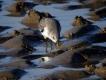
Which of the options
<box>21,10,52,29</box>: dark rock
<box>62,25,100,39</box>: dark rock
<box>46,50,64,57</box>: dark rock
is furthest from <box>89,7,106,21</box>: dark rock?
<box>46,50,64,57</box>: dark rock

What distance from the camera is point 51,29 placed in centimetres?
1445

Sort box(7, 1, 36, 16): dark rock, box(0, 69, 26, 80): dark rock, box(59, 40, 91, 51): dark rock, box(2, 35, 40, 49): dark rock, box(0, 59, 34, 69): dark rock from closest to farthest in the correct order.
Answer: box(0, 69, 26, 80): dark rock < box(0, 59, 34, 69): dark rock < box(59, 40, 91, 51): dark rock < box(2, 35, 40, 49): dark rock < box(7, 1, 36, 16): dark rock

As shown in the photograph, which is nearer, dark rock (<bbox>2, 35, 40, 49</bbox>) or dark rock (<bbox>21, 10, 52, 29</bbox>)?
dark rock (<bbox>2, 35, 40, 49</bbox>)

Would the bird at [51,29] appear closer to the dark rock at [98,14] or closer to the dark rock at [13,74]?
the dark rock at [13,74]

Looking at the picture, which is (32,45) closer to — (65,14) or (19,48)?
(19,48)

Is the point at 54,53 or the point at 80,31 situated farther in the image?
the point at 80,31

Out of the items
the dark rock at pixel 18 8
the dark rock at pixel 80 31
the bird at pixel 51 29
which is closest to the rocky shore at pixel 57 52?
the dark rock at pixel 80 31

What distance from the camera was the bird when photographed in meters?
14.1

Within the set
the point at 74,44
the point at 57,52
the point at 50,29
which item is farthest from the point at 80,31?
the point at 57,52

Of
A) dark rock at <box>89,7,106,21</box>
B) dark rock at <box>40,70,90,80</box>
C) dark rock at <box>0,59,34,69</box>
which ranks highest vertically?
dark rock at <box>89,7,106,21</box>

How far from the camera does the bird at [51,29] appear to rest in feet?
46.3

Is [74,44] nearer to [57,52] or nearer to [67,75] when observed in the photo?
[57,52]

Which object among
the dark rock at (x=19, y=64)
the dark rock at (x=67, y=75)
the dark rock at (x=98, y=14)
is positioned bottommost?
the dark rock at (x=19, y=64)

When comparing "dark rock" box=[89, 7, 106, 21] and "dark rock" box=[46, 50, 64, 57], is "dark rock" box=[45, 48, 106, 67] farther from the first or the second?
"dark rock" box=[89, 7, 106, 21]
